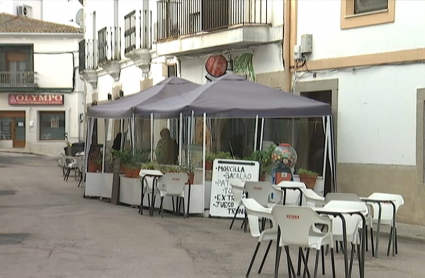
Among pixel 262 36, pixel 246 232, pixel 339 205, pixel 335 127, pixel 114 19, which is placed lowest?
pixel 246 232

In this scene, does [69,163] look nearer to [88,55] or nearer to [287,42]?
[287,42]

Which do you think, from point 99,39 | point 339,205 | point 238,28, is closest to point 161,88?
point 238,28

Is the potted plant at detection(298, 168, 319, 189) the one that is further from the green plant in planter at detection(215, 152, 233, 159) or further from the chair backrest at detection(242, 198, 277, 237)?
the chair backrest at detection(242, 198, 277, 237)

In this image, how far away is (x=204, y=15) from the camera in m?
18.2

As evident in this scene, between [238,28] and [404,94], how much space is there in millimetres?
4954

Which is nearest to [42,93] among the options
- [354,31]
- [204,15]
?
[204,15]

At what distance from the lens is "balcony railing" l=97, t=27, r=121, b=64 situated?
90.1ft

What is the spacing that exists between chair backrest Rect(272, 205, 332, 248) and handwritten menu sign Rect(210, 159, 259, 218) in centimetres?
591

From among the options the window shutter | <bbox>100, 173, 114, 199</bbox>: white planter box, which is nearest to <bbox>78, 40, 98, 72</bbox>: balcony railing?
<bbox>100, 173, 114, 199</bbox>: white planter box

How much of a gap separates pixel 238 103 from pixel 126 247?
4.22 meters

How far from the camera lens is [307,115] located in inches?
525

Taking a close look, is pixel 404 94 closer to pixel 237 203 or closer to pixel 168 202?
pixel 237 203

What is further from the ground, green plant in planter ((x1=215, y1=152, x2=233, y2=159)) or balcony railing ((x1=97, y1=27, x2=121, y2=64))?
balcony railing ((x1=97, y1=27, x2=121, y2=64))

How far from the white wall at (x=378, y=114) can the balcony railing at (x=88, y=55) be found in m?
18.5
